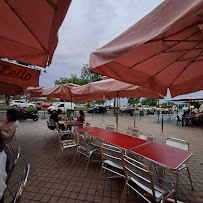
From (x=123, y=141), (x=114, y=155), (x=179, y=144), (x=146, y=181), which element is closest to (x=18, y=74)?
(x=114, y=155)

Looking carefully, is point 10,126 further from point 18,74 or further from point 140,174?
point 140,174

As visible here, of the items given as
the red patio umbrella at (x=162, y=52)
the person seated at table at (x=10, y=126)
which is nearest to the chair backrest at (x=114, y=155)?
the red patio umbrella at (x=162, y=52)

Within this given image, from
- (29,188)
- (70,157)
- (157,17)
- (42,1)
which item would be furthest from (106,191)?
(42,1)

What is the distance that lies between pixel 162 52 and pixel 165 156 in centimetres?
186

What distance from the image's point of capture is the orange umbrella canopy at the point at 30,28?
1221mm

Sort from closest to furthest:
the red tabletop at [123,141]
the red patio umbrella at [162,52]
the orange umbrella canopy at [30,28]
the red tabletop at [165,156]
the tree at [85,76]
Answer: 1. the red patio umbrella at [162,52]
2. the orange umbrella canopy at [30,28]
3. the red tabletop at [165,156]
4. the red tabletop at [123,141]
5. the tree at [85,76]

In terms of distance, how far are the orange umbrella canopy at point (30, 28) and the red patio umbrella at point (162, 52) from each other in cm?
64

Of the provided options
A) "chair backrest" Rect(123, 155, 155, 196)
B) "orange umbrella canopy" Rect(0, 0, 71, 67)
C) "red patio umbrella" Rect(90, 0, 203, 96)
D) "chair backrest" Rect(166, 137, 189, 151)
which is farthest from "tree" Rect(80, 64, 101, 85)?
"chair backrest" Rect(123, 155, 155, 196)

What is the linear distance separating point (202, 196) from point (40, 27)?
4273mm

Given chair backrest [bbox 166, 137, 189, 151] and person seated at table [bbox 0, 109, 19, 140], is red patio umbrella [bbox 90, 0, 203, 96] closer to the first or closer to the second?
chair backrest [bbox 166, 137, 189, 151]

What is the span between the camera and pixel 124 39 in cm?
138

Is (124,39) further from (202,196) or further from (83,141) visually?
(202,196)

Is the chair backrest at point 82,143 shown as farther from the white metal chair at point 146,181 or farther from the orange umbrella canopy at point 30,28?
the orange umbrella canopy at point 30,28

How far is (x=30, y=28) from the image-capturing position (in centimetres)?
157
